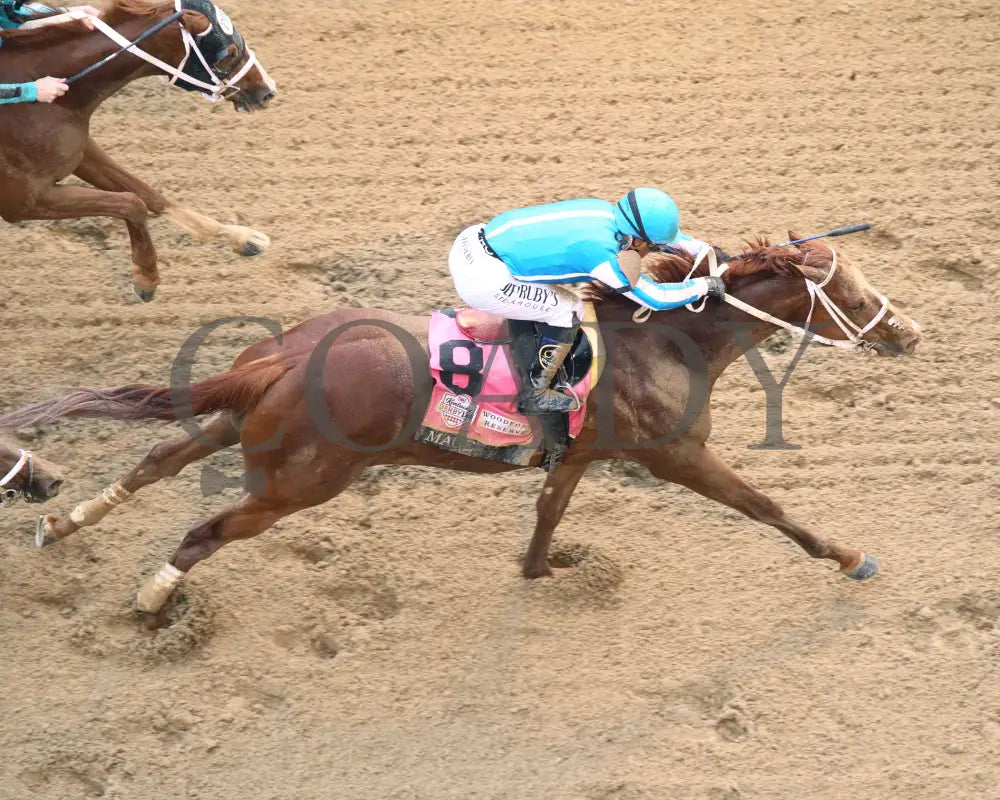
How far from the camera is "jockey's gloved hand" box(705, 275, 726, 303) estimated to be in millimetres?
5234

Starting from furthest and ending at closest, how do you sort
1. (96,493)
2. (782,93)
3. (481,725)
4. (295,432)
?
(782,93)
(96,493)
(481,725)
(295,432)

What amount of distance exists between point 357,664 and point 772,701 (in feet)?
6.46

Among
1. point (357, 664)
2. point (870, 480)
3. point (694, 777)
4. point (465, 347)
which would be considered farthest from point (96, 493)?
point (870, 480)

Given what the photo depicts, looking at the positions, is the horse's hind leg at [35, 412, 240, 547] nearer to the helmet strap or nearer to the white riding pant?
the white riding pant

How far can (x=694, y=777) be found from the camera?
17.8ft

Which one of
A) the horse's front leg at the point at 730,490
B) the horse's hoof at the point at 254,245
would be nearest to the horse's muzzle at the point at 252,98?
the horse's hoof at the point at 254,245

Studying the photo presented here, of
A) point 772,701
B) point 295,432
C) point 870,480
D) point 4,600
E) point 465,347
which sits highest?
point 465,347

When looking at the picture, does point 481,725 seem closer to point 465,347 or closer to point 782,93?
point 465,347

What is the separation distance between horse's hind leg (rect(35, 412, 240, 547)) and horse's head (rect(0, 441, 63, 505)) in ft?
1.45

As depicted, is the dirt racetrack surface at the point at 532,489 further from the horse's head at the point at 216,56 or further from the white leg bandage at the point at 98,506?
the horse's head at the point at 216,56

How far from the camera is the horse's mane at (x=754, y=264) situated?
18.0 feet

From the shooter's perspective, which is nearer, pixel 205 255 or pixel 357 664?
pixel 357 664

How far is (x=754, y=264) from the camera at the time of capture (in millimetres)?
5516

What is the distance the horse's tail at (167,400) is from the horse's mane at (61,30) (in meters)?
2.02
